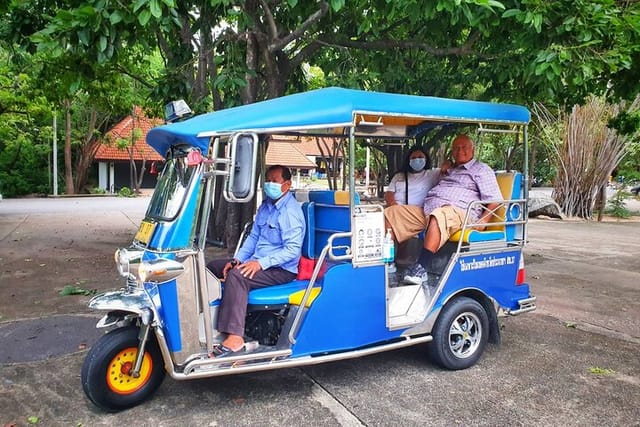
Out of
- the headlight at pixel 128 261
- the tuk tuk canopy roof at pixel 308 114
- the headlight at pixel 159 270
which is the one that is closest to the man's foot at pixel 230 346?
the headlight at pixel 159 270

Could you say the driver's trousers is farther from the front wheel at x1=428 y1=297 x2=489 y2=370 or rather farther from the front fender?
the front wheel at x1=428 y1=297 x2=489 y2=370

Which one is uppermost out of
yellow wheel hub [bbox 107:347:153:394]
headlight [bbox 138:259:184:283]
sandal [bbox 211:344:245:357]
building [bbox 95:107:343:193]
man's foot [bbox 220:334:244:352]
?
building [bbox 95:107:343:193]

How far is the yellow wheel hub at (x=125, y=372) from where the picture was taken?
356cm

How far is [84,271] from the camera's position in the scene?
28.2 feet

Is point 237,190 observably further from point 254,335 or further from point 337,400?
point 337,400

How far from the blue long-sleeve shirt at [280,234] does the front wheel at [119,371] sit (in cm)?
104

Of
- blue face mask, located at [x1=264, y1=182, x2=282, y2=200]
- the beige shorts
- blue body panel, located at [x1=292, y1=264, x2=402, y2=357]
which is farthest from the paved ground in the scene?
blue face mask, located at [x1=264, y1=182, x2=282, y2=200]

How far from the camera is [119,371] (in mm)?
3598

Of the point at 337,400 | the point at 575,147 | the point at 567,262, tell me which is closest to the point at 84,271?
the point at 337,400

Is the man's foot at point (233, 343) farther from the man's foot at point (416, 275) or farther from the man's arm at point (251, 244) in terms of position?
the man's foot at point (416, 275)

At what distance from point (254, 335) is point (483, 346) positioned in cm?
207

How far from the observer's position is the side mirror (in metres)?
3.35

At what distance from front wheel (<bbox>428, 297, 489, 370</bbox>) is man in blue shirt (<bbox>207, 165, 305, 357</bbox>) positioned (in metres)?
1.34

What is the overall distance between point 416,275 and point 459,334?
0.62 m
